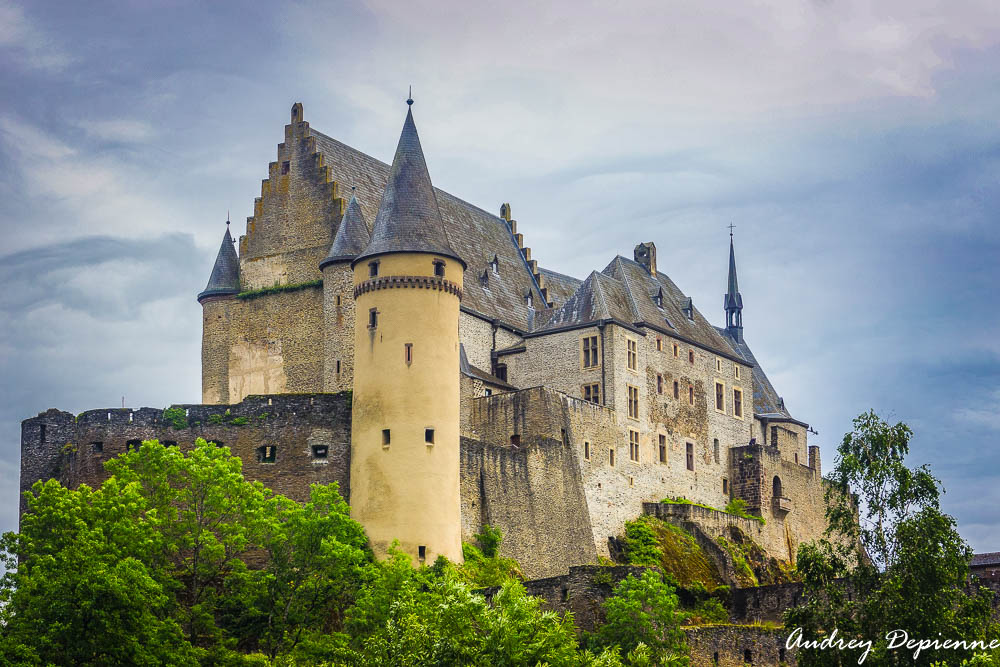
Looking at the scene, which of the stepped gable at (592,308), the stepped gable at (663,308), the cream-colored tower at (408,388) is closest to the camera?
the cream-colored tower at (408,388)

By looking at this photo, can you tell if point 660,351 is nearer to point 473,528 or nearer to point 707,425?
point 707,425

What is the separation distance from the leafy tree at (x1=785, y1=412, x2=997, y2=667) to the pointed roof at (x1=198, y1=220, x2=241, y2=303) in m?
35.3

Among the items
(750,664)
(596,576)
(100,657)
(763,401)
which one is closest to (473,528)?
(596,576)

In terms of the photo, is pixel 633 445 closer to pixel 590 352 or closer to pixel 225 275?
pixel 590 352

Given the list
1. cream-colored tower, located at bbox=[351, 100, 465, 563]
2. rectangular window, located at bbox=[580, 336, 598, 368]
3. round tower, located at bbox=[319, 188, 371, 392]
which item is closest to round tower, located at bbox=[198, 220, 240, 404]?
round tower, located at bbox=[319, 188, 371, 392]

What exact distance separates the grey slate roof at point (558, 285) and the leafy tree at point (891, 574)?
3847cm

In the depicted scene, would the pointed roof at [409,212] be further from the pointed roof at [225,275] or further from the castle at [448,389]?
the pointed roof at [225,275]

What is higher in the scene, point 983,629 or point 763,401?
point 763,401

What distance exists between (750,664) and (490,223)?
41.9 m

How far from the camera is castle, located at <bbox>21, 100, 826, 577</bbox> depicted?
66.1m

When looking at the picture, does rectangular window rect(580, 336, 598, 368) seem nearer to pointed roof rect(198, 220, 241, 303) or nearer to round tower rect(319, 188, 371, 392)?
round tower rect(319, 188, 371, 392)

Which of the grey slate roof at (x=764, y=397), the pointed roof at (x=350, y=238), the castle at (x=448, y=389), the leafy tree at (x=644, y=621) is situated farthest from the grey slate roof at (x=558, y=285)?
the leafy tree at (x=644, y=621)

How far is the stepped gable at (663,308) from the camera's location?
8575cm

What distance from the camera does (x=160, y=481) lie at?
61281 mm
